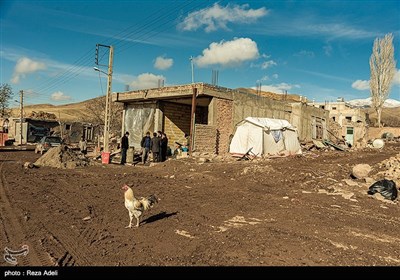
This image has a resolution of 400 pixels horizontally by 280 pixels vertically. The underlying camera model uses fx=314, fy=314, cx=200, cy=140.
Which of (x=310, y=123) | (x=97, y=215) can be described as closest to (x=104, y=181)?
(x=97, y=215)

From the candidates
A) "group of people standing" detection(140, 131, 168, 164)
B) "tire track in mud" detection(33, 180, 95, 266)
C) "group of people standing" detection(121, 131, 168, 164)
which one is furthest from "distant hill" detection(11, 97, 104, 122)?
"tire track in mud" detection(33, 180, 95, 266)

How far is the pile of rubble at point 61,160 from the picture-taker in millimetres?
15695

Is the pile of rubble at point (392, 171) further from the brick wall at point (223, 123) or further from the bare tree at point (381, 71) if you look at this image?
the bare tree at point (381, 71)

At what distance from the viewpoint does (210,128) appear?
18.1 m

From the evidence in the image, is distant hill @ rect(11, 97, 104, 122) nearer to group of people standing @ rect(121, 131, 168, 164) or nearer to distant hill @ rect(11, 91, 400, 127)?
distant hill @ rect(11, 91, 400, 127)

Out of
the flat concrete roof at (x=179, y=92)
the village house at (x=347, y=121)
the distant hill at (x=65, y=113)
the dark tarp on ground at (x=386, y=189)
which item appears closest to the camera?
the dark tarp on ground at (x=386, y=189)

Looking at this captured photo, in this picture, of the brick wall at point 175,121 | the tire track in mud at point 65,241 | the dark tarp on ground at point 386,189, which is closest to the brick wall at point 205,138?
the brick wall at point 175,121

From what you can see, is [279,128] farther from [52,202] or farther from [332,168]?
[52,202]

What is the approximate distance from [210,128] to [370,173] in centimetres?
881

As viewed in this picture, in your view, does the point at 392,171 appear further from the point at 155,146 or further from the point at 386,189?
the point at 155,146

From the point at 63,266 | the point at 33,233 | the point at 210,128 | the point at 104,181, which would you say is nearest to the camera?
the point at 63,266

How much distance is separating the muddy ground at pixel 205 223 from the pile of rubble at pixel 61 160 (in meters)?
3.92

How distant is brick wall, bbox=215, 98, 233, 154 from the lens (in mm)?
18531

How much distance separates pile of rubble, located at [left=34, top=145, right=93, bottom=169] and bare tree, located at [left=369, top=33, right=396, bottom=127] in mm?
45489
